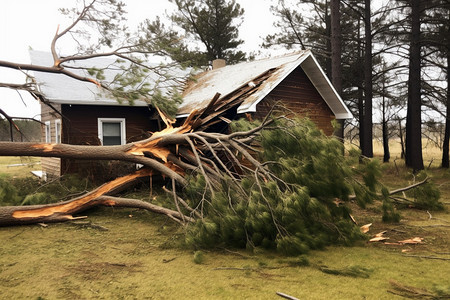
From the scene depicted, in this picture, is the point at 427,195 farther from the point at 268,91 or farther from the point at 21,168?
the point at 21,168

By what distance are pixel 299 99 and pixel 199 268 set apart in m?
9.63

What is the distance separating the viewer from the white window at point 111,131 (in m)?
13.7

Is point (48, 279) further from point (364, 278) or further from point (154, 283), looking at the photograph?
point (364, 278)

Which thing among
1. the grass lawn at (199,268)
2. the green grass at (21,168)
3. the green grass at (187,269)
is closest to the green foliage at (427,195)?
the grass lawn at (199,268)

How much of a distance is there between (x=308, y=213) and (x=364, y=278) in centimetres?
123

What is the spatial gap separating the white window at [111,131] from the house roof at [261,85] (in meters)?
2.55

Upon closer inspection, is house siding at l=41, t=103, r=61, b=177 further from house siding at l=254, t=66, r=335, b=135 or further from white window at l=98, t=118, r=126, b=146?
house siding at l=254, t=66, r=335, b=135

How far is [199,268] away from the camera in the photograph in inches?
201

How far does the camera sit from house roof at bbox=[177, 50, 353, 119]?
11438 mm

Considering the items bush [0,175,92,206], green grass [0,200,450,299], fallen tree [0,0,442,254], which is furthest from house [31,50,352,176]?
green grass [0,200,450,299]

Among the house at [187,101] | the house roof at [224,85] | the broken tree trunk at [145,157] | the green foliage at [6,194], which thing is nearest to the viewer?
the broken tree trunk at [145,157]

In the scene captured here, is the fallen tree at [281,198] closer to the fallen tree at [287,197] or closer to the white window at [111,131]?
the fallen tree at [287,197]

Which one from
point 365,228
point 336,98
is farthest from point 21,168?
point 365,228

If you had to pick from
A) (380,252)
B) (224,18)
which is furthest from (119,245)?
(224,18)
